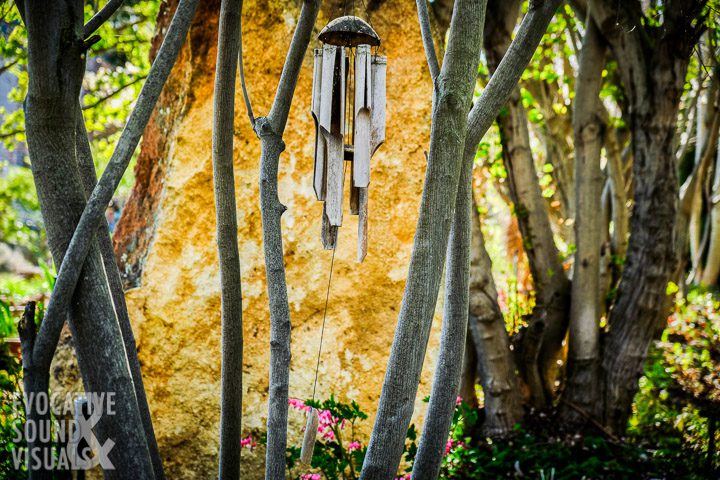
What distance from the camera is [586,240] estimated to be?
513 centimetres

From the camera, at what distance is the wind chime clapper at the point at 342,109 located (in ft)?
7.97

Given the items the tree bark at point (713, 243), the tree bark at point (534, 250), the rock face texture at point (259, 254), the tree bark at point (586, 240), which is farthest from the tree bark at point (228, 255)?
the tree bark at point (713, 243)

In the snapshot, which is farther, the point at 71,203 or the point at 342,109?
the point at 342,109

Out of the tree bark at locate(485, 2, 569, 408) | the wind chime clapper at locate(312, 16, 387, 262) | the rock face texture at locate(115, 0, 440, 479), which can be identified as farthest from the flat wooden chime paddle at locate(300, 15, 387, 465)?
the tree bark at locate(485, 2, 569, 408)

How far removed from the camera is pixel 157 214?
13.7ft

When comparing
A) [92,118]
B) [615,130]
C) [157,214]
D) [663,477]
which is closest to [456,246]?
[157,214]

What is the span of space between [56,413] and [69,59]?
2619 millimetres

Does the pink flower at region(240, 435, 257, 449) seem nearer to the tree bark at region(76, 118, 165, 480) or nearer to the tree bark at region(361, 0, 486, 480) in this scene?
the tree bark at region(76, 118, 165, 480)

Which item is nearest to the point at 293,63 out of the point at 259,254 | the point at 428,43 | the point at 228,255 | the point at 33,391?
the point at 428,43

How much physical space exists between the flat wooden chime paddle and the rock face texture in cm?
164

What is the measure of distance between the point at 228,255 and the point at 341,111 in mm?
868

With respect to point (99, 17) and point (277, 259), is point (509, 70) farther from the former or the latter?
point (99, 17)

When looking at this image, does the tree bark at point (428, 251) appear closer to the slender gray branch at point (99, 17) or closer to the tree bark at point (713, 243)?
the slender gray branch at point (99, 17)

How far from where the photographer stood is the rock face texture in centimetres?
402
